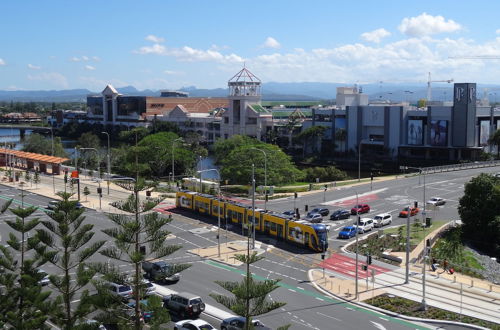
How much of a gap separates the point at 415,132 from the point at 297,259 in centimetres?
7607

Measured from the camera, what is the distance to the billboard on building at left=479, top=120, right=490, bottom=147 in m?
108

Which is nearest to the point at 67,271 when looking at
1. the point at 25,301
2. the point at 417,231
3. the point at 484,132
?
the point at 25,301

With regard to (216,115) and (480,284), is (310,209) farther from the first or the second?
(216,115)

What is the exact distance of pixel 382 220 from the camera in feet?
178

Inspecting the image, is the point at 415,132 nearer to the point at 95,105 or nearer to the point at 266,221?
the point at 266,221

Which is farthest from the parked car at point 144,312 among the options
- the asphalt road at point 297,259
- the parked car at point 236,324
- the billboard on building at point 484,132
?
the billboard on building at point 484,132

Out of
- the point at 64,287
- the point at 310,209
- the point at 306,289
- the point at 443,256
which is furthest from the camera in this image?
the point at 310,209

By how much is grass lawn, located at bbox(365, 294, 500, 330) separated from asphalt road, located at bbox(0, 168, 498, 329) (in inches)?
51.9

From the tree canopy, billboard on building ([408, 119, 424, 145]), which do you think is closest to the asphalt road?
the tree canopy

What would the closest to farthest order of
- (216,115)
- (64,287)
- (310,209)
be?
(64,287) < (310,209) < (216,115)

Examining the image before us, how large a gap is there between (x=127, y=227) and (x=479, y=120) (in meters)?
98.9

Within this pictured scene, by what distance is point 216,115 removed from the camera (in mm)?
159500

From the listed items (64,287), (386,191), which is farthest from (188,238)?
(386,191)

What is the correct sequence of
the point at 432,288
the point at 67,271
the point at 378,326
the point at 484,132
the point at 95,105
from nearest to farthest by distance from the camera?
the point at 67,271, the point at 378,326, the point at 432,288, the point at 484,132, the point at 95,105
